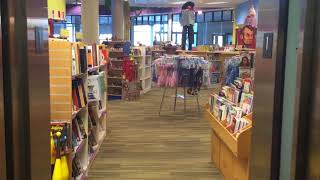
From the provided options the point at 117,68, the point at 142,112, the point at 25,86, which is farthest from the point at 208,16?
the point at 25,86

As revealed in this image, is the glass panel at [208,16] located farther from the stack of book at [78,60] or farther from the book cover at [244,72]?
the stack of book at [78,60]

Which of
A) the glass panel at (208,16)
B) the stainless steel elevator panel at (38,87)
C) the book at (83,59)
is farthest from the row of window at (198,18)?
the stainless steel elevator panel at (38,87)

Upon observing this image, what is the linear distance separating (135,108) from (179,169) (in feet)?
14.8

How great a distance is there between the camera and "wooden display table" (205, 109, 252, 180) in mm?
3477

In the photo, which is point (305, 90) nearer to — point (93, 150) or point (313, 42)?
point (313, 42)

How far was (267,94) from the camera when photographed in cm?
172

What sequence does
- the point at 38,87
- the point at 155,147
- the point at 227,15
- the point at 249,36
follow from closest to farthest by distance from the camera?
the point at 38,87 < the point at 155,147 < the point at 249,36 < the point at 227,15

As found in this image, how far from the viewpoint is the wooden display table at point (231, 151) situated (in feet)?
11.4

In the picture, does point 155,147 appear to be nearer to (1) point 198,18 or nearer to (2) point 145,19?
(1) point 198,18

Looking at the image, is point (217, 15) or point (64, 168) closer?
point (64, 168)

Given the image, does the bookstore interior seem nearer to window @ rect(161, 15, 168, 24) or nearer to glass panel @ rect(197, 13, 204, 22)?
glass panel @ rect(197, 13, 204, 22)

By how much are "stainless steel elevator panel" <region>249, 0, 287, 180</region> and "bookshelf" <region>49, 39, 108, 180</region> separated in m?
1.96

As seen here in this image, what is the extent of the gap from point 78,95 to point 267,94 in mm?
2787

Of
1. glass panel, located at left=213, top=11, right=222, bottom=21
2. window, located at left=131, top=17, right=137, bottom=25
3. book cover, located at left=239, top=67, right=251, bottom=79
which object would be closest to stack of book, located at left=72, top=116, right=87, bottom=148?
book cover, located at left=239, top=67, right=251, bottom=79
